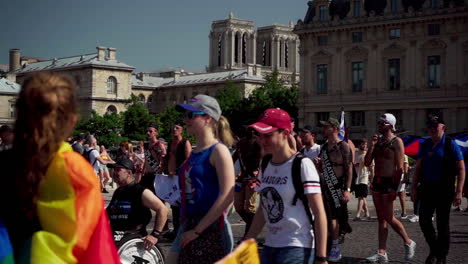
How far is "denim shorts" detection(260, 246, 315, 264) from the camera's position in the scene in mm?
5078

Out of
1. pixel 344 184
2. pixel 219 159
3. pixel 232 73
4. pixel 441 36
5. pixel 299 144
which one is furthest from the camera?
pixel 232 73

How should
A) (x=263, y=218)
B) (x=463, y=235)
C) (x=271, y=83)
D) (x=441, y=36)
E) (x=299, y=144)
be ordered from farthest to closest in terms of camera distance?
1. (x=271, y=83)
2. (x=441, y=36)
3. (x=299, y=144)
4. (x=463, y=235)
5. (x=263, y=218)

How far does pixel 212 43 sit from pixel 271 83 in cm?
7179

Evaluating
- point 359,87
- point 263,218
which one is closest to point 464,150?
point 263,218

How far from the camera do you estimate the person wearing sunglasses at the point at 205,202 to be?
4.98m

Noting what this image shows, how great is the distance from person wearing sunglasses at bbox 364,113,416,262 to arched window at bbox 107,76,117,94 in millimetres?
101539

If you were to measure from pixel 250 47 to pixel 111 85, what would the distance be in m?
51.3

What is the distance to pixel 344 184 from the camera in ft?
33.0

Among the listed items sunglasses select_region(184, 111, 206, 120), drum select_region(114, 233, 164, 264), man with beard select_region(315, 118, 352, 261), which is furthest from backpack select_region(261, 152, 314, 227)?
man with beard select_region(315, 118, 352, 261)

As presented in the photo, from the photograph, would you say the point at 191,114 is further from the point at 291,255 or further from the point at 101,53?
the point at 101,53

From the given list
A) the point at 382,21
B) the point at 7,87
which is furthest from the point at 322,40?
the point at 7,87

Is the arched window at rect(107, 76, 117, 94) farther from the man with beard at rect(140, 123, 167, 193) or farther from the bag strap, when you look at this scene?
the bag strap

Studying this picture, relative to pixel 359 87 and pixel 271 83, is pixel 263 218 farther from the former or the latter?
pixel 271 83

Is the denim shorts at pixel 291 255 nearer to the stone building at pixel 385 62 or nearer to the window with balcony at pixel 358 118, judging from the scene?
the stone building at pixel 385 62
